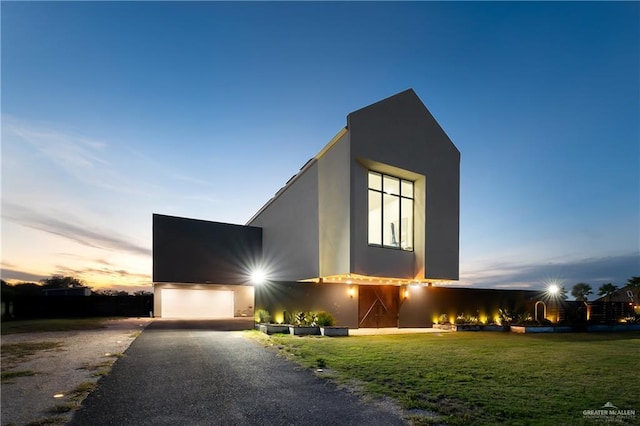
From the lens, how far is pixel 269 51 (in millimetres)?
14062

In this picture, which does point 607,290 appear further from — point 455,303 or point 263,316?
point 263,316

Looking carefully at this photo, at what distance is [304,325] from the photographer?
14.6 m

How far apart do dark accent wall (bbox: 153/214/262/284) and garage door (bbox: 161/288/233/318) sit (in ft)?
9.52

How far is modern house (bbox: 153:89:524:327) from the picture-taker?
50.4 feet

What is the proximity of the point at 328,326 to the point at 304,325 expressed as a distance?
1.00 meters

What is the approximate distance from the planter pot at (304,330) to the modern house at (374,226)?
61.2 inches

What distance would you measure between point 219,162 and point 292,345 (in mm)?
13973

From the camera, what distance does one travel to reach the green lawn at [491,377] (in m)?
4.62

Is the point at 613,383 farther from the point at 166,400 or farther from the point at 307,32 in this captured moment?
the point at 307,32

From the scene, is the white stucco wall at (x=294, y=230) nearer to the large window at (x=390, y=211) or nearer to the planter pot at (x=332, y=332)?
the large window at (x=390, y=211)

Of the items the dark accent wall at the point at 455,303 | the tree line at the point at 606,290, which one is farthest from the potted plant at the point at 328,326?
the tree line at the point at 606,290

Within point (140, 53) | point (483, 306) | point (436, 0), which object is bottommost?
point (483, 306)

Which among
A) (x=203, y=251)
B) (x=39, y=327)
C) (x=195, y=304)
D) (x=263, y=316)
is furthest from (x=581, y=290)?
(x=39, y=327)

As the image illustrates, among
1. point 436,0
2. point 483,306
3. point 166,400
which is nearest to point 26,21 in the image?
point 166,400
